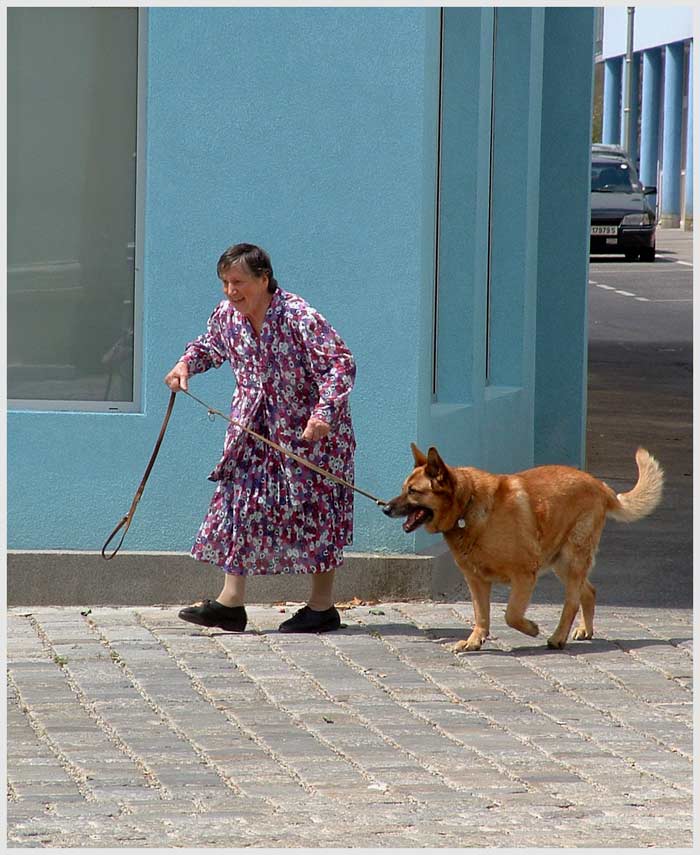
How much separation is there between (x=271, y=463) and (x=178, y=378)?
0.58m

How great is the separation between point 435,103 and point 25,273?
88.5 inches

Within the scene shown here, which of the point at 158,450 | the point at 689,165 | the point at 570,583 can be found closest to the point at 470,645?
the point at 570,583

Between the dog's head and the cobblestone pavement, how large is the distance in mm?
589

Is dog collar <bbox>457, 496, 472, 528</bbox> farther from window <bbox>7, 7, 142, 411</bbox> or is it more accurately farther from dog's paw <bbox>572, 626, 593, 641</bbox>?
window <bbox>7, 7, 142, 411</bbox>

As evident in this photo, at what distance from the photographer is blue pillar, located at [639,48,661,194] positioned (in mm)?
53906

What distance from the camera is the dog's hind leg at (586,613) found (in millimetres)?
7949

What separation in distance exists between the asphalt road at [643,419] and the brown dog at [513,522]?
1148 mm

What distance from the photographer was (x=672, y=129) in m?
51.4

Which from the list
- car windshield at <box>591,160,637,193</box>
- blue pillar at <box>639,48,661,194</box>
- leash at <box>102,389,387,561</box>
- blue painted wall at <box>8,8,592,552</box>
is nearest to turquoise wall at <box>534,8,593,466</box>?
blue painted wall at <box>8,8,592,552</box>

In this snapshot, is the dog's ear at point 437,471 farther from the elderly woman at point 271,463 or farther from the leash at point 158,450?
the elderly woman at point 271,463

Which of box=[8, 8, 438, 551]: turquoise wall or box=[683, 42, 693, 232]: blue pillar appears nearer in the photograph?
box=[8, 8, 438, 551]: turquoise wall

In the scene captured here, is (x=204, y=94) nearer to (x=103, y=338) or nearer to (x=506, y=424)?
(x=103, y=338)

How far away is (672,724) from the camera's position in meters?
6.57

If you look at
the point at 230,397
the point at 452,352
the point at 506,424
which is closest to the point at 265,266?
the point at 230,397
